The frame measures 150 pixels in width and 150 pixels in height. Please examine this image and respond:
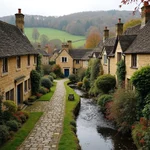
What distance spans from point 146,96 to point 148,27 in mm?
10508

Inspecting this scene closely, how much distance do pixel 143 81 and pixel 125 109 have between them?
94.4 inches

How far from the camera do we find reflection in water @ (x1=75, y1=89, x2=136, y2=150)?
14172 millimetres

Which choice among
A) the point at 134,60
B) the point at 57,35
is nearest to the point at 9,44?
the point at 134,60

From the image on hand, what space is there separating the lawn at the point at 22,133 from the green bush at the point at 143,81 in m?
8.21

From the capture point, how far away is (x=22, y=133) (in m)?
14.0

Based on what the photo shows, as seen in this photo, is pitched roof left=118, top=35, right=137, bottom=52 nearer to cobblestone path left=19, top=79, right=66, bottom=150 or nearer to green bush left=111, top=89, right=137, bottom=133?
green bush left=111, top=89, right=137, bottom=133

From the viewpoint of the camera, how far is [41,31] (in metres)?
136

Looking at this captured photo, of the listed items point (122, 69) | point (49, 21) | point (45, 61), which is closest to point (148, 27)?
point (122, 69)

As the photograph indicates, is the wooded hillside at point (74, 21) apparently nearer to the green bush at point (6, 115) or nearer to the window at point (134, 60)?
the window at point (134, 60)

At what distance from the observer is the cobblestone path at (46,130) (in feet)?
40.0

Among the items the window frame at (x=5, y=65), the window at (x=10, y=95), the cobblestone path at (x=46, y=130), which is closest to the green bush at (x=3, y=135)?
the cobblestone path at (x=46, y=130)

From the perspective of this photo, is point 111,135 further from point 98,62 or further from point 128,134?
point 98,62

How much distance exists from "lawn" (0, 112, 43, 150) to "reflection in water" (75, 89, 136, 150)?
3710mm

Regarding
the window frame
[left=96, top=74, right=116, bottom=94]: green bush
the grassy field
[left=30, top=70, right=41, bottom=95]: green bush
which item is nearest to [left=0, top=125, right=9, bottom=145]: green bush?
the window frame
